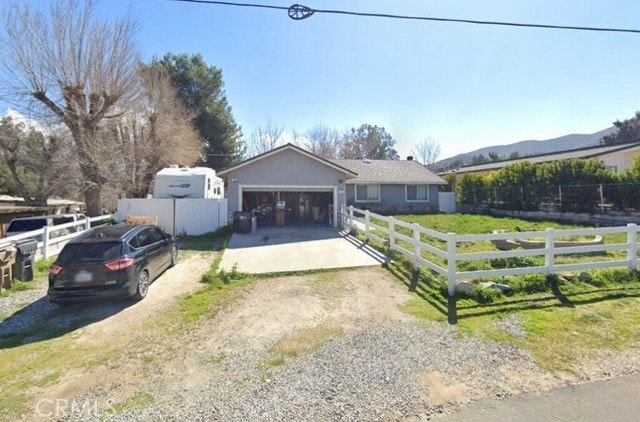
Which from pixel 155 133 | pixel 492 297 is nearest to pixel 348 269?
pixel 492 297

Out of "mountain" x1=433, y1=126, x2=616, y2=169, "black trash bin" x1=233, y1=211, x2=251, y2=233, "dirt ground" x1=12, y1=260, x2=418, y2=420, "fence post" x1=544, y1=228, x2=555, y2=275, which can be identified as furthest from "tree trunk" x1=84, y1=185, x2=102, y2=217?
"mountain" x1=433, y1=126, x2=616, y2=169

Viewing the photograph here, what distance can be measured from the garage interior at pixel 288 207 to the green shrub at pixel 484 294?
35.3 ft

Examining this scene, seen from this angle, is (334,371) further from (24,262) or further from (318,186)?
(318,186)

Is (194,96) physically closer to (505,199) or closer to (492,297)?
(505,199)

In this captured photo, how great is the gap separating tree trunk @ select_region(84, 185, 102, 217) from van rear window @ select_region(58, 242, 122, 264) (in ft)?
42.8

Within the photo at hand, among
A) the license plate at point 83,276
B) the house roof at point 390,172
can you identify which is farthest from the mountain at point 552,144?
the license plate at point 83,276

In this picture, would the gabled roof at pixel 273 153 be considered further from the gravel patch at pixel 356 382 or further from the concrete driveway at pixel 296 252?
the gravel patch at pixel 356 382

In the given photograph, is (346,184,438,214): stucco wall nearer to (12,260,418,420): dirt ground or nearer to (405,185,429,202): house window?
(405,185,429,202): house window

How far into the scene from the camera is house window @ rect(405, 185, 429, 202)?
76.5 feet

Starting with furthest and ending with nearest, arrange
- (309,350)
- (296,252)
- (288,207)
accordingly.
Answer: (288,207)
(296,252)
(309,350)

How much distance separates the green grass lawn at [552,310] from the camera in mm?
4172

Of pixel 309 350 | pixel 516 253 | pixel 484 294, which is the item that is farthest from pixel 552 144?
pixel 309 350

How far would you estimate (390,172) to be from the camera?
2391 cm

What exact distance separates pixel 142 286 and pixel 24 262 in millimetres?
3593
